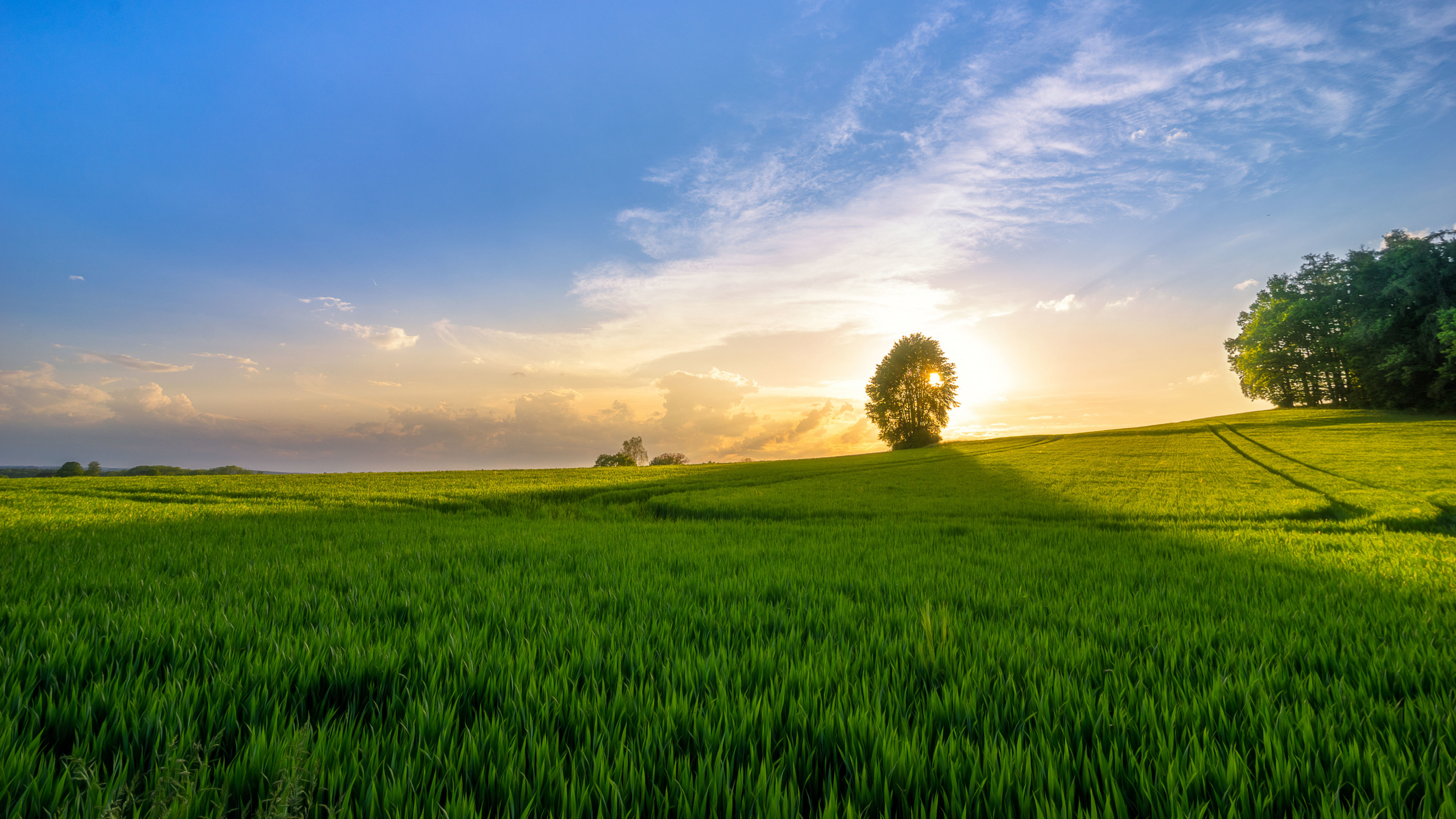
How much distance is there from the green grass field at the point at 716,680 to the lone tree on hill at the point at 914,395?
5814cm

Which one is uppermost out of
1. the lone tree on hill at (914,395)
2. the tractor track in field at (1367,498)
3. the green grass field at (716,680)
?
the lone tree on hill at (914,395)

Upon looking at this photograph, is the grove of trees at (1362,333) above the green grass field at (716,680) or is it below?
above

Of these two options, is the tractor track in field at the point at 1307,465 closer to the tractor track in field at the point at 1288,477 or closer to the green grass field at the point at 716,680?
the tractor track in field at the point at 1288,477

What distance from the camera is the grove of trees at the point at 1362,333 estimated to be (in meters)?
46.8

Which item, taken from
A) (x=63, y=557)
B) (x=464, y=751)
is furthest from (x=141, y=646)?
(x=63, y=557)

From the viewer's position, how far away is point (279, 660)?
9.44 ft

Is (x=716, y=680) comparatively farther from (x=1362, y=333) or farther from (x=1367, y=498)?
(x=1362, y=333)

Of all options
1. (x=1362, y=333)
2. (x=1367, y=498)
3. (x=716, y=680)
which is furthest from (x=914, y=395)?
(x=716, y=680)

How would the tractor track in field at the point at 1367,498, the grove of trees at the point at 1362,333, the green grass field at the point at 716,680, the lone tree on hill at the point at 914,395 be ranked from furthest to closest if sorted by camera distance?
the lone tree on hill at the point at 914,395
the grove of trees at the point at 1362,333
the tractor track in field at the point at 1367,498
the green grass field at the point at 716,680

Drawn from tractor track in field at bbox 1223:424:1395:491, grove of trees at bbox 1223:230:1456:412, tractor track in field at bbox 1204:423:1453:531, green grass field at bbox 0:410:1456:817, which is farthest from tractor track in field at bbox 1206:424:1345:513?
grove of trees at bbox 1223:230:1456:412

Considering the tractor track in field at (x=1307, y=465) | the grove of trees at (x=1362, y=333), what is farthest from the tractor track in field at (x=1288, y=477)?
the grove of trees at (x=1362, y=333)

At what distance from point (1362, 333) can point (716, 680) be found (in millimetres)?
75628

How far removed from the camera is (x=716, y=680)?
290 centimetres

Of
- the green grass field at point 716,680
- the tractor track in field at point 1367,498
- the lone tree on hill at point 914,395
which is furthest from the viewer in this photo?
the lone tree on hill at point 914,395
